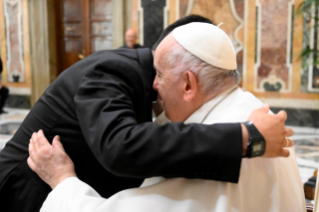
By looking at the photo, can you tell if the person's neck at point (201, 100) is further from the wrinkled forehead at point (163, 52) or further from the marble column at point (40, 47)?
the marble column at point (40, 47)

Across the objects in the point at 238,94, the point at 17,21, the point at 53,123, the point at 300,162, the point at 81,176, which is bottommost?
the point at 300,162

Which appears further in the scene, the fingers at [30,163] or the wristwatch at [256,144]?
the fingers at [30,163]

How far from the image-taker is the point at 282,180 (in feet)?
4.69

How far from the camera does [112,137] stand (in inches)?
47.6

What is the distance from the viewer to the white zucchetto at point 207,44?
142 centimetres

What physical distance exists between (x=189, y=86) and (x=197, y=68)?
8 centimetres

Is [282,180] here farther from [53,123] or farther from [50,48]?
[50,48]

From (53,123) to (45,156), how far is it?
0.52 ft

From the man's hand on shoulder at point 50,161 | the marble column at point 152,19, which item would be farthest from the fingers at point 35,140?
the marble column at point 152,19

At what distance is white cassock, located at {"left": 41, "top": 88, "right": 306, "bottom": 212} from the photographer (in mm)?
1280

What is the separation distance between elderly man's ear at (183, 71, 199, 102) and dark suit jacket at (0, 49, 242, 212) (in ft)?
0.54

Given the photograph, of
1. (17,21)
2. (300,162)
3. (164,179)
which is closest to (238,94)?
(164,179)

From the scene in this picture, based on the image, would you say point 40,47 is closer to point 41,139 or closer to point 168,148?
point 41,139


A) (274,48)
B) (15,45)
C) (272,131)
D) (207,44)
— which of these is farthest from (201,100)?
(15,45)
